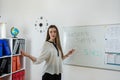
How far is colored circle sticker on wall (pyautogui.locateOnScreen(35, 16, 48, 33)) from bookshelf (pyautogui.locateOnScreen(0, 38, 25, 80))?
42 centimetres

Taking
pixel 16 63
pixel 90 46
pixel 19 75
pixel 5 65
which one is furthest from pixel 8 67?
pixel 90 46

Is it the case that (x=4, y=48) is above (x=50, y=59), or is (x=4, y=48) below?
above

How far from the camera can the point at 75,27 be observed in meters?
2.90

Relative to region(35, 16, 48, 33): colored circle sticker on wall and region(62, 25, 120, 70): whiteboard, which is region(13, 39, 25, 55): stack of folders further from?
region(62, 25, 120, 70): whiteboard

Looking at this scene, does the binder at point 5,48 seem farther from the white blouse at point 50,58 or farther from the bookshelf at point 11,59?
the white blouse at point 50,58

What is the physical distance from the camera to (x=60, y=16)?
3.08 m

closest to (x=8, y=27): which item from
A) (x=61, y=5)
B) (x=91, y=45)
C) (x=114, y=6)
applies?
(x=61, y=5)

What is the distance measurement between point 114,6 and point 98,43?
2.16 feet

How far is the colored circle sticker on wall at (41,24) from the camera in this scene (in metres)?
Result: 3.26

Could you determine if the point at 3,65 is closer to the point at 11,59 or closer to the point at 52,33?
the point at 11,59

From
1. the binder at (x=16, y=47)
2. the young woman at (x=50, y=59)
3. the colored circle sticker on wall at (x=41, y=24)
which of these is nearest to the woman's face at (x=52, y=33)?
the young woman at (x=50, y=59)

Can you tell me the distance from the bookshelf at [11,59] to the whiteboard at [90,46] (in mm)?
969

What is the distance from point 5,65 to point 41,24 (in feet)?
3.56

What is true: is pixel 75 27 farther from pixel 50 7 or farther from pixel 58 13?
pixel 50 7
